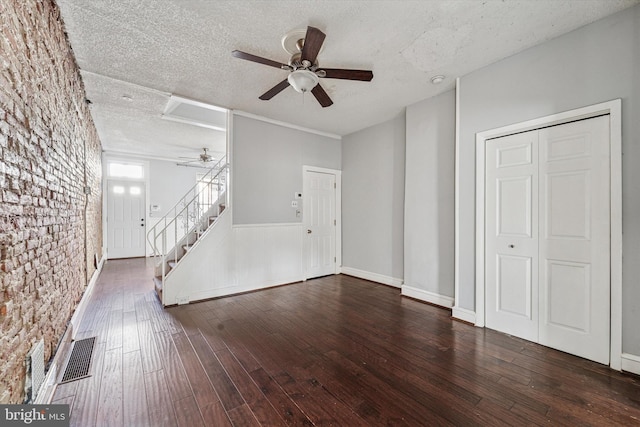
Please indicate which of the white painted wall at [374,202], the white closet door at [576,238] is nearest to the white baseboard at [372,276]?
the white painted wall at [374,202]

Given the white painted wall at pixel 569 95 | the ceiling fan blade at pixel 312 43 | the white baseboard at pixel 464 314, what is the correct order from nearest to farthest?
the ceiling fan blade at pixel 312 43 → the white painted wall at pixel 569 95 → the white baseboard at pixel 464 314

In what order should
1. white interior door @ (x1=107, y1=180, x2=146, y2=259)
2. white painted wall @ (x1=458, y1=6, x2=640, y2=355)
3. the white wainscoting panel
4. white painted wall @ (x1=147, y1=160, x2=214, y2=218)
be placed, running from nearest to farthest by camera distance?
1. white painted wall @ (x1=458, y1=6, x2=640, y2=355)
2. the white wainscoting panel
3. white interior door @ (x1=107, y1=180, x2=146, y2=259)
4. white painted wall @ (x1=147, y1=160, x2=214, y2=218)

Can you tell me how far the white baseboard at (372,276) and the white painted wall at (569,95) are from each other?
1408 mm

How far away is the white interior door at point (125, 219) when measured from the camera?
22.9 feet

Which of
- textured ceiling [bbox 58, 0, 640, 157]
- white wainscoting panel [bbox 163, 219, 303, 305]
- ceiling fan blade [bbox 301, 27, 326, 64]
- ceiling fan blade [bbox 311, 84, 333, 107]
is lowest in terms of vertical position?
white wainscoting panel [bbox 163, 219, 303, 305]

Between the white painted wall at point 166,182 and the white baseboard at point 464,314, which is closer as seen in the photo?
the white baseboard at point 464,314

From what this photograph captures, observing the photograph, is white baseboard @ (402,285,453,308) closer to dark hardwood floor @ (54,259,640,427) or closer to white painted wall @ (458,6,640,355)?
dark hardwood floor @ (54,259,640,427)

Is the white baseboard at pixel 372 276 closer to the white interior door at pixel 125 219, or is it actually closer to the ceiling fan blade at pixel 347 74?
the ceiling fan blade at pixel 347 74

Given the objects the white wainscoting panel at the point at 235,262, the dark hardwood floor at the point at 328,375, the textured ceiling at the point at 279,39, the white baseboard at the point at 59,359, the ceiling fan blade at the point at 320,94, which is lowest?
the dark hardwood floor at the point at 328,375

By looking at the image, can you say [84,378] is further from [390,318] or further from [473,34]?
[473,34]

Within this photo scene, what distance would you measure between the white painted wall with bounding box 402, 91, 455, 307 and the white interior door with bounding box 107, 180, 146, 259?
7.27 metres

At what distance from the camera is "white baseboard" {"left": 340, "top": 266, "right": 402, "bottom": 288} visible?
178 inches

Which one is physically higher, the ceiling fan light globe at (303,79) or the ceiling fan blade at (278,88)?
the ceiling fan blade at (278,88)

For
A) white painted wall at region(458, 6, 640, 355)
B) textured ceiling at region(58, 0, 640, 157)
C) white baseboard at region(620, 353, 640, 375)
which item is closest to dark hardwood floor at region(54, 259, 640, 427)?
white baseboard at region(620, 353, 640, 375)
